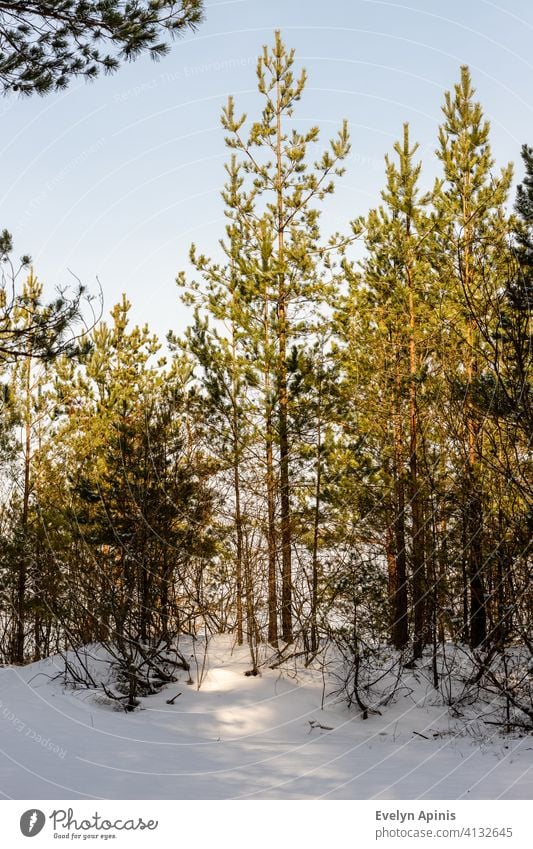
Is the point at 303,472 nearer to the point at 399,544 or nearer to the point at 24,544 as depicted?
the point at 399,544

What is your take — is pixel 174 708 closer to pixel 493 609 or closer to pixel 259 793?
pixel 259 793

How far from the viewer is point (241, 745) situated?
7.38 meters

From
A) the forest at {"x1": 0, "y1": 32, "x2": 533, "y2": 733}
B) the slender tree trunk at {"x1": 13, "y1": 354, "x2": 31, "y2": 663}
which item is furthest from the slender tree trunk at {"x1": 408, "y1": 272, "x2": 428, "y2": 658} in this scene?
the slender tree trunk at {"x1": 13, "y1": 354, "x2": 31, "y2": 663}

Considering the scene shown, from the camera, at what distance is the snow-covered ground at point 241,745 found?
527cm

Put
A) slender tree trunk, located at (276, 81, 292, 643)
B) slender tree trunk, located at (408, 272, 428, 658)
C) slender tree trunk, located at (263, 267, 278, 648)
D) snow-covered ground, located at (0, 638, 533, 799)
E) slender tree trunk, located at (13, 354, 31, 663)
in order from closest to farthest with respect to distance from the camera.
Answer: snow-covered ground, located at (0, 638, 533, 799)
slender tree trunk, located at (263, 267, 278, 648)
slender tree trunk, located at (408, 272, 428, 658)
slender tree trunk, located at (276, 81, 292, 643)
slender tree trunk, located at (13, 354, 31, 663)

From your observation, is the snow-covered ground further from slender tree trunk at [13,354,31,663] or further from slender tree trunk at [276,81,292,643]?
slender tree trunk at [13,354,31,663]

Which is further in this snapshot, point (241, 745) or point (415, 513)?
point (415, 513)

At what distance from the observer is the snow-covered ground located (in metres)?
5.27

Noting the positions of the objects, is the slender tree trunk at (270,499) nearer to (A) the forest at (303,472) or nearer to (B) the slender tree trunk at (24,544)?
(A) the forest at (303,472)

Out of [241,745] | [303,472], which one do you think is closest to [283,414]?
[303,472]

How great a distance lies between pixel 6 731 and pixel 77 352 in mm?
4036

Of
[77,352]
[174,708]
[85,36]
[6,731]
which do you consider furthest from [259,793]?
[85,36]

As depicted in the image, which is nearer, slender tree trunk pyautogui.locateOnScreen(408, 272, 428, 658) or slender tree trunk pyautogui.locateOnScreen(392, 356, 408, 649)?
slender tree trunk pyautogui.locateOnScreen(408, 272, 428, 658)

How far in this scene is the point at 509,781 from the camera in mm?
5453
